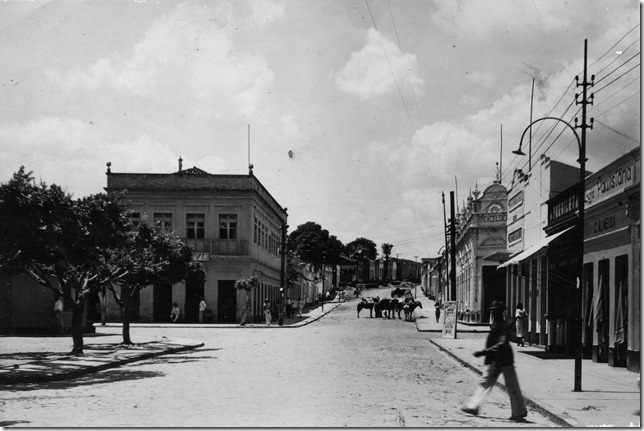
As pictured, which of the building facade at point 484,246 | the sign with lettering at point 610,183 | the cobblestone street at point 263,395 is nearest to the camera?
the cobblestone street at point 263,395

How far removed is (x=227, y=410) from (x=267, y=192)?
142 feet

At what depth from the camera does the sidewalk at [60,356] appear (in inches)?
577

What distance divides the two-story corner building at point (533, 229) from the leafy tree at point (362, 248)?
10575 cm

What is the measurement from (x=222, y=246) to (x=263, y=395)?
115 feet

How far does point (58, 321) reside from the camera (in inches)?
1144

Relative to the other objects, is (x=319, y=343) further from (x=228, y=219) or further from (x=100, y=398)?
(x=228, y=219)

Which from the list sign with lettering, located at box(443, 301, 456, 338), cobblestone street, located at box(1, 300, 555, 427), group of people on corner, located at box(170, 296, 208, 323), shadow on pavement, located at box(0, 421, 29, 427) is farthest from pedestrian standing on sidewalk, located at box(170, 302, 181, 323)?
shadow on pavement, located at box(0, 421, 29, 427)

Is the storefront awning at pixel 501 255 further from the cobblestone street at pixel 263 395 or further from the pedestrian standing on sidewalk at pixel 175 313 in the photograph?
the pedestrian standing on sidewalk at pixel 175 313

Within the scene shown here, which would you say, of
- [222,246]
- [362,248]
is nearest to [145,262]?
[222,246]

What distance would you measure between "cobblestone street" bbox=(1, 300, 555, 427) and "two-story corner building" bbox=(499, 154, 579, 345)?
6916 mm

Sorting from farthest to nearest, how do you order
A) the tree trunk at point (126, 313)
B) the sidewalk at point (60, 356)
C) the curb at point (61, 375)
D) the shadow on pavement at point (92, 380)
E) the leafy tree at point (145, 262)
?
the tree trunk at point (126, 313), the leafy tree at point (145, 262), the sidewalk at point (60, 356), the curb at point (61, 375), the shadow on pavement at point (92, 380)

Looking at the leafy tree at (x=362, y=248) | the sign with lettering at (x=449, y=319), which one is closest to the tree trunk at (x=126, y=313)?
the sign with lettering at (x=449, y=319)

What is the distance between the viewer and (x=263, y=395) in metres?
12.2

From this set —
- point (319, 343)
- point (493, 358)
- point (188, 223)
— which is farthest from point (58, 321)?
point (493, 358)
